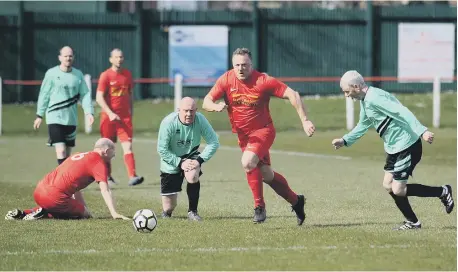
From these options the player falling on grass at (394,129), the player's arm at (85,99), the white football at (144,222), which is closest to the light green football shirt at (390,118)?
the player falling on grass at (394,129)

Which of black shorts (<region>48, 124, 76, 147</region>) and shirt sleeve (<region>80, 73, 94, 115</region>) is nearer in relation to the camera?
shirt sleeve (<region>80, 73, 94, 115</region>)

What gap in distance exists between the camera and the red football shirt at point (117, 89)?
1967cm

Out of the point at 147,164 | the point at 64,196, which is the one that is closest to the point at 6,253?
the point at 64,196

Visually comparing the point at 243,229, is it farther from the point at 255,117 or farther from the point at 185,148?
the point at 185,148

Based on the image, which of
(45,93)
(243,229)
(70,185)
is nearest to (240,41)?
(45,93)

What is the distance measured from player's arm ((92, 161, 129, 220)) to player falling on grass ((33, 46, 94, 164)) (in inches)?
169

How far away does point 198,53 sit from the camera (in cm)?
3978

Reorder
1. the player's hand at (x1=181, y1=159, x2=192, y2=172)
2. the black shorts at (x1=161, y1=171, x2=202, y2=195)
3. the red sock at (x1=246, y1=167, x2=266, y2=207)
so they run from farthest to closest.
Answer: the black shorts at (x1=161, y1=171, x2=202, y2=195) < the player's hand at (x1=181, y1=159, x2=192, y2=172) < the red sock at (x1=246, y1=167, x2=266, y2=207)

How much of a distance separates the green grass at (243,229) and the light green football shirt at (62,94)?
1.17 meters

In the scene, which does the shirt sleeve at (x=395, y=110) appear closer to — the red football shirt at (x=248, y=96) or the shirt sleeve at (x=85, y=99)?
the red football shirt at (x=248, y=96)

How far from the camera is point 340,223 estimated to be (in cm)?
1399

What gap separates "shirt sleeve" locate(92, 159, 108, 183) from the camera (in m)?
14.0

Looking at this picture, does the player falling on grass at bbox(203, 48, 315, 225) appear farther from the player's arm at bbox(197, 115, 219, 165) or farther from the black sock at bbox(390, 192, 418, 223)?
the black sock at bbox(390, 192, 418, 223)

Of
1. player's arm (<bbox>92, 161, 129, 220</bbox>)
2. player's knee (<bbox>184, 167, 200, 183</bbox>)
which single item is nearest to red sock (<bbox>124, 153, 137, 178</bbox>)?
player's knee (<bbox>184, 167, 200, 183</bbox>)
